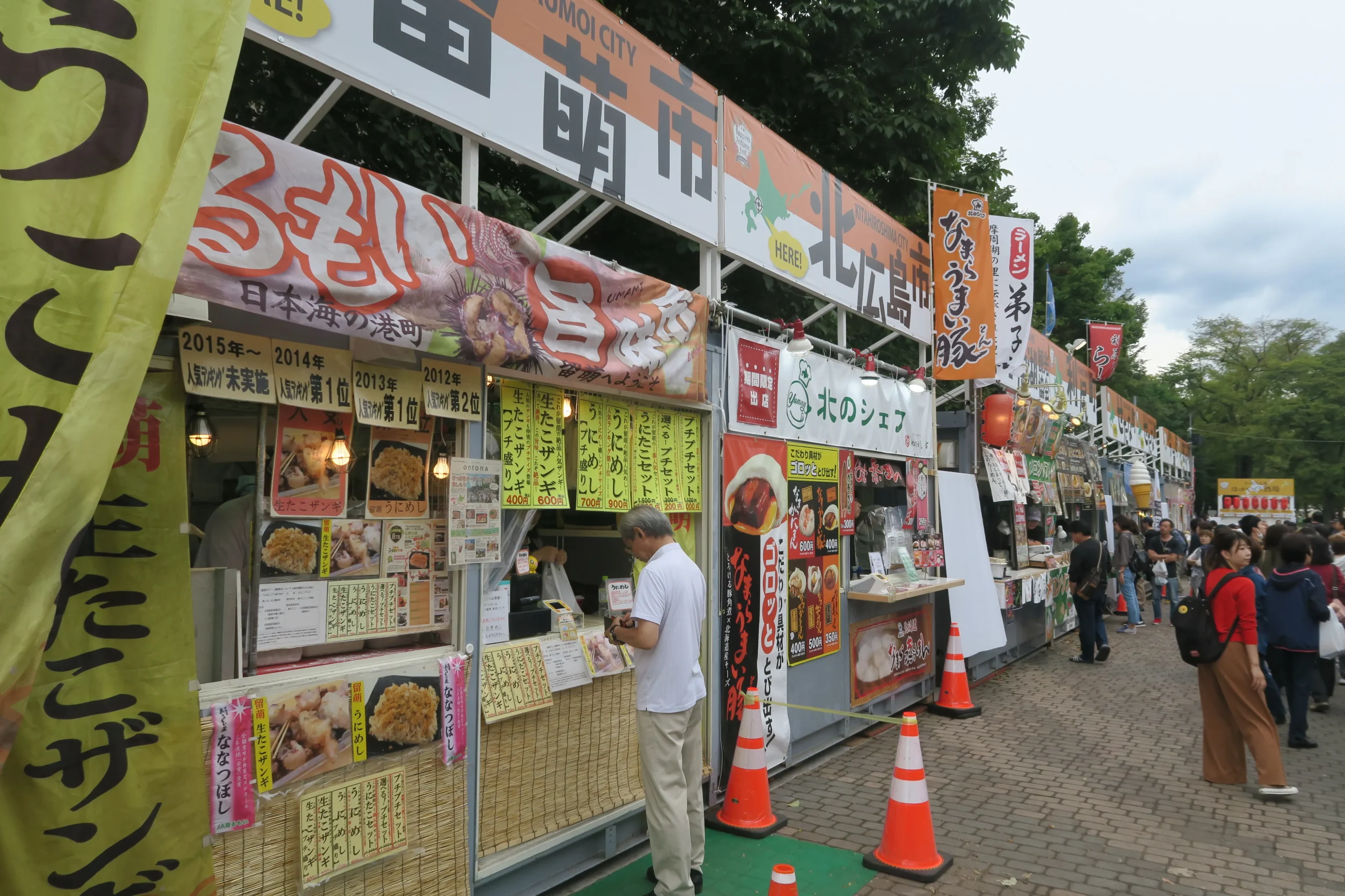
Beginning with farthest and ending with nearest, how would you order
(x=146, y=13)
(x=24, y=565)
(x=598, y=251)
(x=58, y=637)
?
(x=598, y=251) → (x=58, y=637) → (x=146, y=13) → (x=24, y=565)

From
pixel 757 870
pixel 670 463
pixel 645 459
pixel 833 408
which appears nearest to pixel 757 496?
pixel 670 463

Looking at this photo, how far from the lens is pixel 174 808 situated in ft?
9.76

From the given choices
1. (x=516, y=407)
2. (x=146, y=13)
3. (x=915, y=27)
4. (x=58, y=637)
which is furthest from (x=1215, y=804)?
(x=915, y=27)

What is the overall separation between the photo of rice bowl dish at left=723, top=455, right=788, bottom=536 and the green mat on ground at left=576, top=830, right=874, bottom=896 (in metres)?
2.15

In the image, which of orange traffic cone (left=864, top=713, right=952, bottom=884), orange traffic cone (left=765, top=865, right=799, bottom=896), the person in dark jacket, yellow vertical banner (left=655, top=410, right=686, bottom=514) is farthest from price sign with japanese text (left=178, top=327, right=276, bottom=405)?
the person in dark jacket

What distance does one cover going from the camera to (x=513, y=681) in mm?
4594

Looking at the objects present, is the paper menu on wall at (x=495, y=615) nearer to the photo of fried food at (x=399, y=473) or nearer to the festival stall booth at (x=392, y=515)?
the festival stall booth at (x=392, y=515)

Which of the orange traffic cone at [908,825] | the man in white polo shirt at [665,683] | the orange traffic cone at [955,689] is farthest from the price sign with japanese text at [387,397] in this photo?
the orange traffic cone at [955,689]

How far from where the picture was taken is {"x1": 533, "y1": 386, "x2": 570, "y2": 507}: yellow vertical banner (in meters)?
4.75

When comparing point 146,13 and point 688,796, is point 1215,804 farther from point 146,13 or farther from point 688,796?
point 146,13

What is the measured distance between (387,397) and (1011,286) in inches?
341

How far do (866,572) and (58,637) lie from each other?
7.17 metres

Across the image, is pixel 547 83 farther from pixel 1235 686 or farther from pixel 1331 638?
pixel 1331 638

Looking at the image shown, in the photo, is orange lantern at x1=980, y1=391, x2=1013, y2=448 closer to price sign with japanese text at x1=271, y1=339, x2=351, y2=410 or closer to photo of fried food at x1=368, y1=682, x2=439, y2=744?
photo of fried food at x1=368, y1=682, x2=439, y2=744
